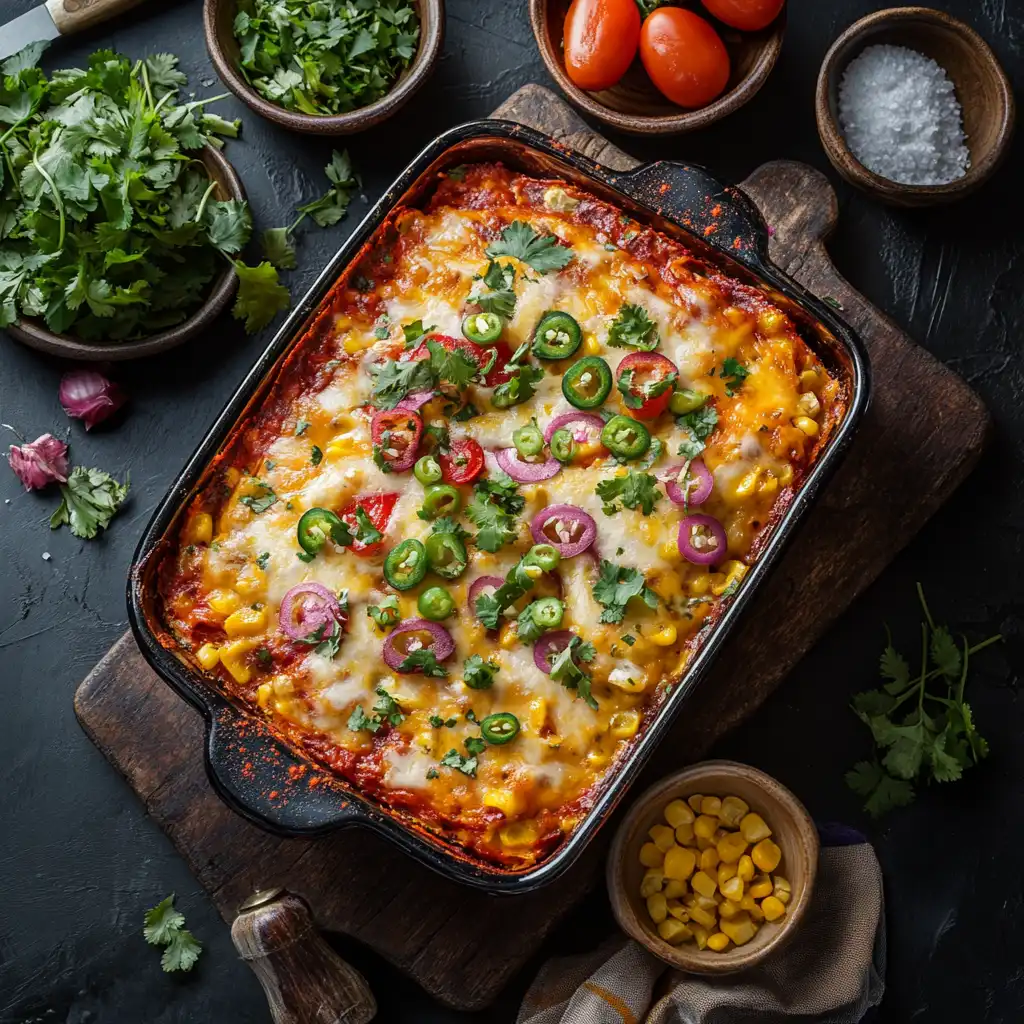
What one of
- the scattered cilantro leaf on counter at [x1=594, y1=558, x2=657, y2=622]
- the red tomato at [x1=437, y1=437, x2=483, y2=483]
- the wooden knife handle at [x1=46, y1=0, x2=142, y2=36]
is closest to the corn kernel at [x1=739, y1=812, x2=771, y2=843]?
the scattered cilantro leaf on counter at [x1=594, y1=558, x2=657, y2=622]

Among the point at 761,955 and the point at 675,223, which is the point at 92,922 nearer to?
the point at 761,955

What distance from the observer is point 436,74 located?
160 inches

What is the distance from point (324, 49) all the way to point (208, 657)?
77.5 inches

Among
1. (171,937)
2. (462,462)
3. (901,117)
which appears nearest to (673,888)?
(462,462)

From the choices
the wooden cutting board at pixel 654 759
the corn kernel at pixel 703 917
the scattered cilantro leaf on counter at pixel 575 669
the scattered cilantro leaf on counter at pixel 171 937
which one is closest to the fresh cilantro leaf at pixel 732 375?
the wooden cutting board at pixel 654 759

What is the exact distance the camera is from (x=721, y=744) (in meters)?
3.76

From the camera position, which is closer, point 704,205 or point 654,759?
point 704,205

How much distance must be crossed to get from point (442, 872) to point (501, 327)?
57.2 inches

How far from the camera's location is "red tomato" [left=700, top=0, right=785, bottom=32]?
370cm

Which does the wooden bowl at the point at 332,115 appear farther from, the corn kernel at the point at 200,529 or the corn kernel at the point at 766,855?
the corn kernel at the point at 766,855

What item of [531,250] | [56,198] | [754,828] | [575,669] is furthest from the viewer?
[56,198]

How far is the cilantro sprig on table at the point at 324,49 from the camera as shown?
3.79 m

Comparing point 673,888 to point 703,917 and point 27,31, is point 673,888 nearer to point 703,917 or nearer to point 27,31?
point 703,917

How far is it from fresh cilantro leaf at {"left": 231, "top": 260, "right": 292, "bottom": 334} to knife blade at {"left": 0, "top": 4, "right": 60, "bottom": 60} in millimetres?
1074
